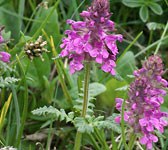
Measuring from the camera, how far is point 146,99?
1.30 m

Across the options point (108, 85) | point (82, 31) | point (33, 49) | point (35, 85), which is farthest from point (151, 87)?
point (35, 85)

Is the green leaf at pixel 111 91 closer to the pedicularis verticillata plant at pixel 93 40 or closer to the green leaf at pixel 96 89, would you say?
the green leaf at pixel 96 89

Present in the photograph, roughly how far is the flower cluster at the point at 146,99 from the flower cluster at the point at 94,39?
17 centimetres

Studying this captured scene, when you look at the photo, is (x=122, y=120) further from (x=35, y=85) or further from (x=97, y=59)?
(x=35, y=85)

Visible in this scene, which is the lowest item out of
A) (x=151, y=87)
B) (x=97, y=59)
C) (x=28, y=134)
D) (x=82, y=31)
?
(x=28, y=134)

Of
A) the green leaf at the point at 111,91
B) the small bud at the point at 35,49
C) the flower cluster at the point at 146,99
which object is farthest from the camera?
the green leaf at the point at 111,91

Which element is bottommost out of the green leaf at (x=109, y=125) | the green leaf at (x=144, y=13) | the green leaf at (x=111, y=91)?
the green leaf at (x=109, y=125)

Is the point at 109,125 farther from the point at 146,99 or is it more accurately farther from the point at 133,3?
the point at 133,3

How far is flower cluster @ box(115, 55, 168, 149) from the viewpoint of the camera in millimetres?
1306

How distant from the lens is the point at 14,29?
260 cm

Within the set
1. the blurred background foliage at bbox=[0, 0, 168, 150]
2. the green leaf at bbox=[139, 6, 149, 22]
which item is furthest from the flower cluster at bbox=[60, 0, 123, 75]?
the green leaf at bbox=[139, 6, 149, 22]

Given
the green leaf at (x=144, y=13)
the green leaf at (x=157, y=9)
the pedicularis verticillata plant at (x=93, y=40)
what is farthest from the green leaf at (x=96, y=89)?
the green leaf at (x=157, y=9)

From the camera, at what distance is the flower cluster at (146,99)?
51.4 inches

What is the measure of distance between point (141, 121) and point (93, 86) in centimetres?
74
